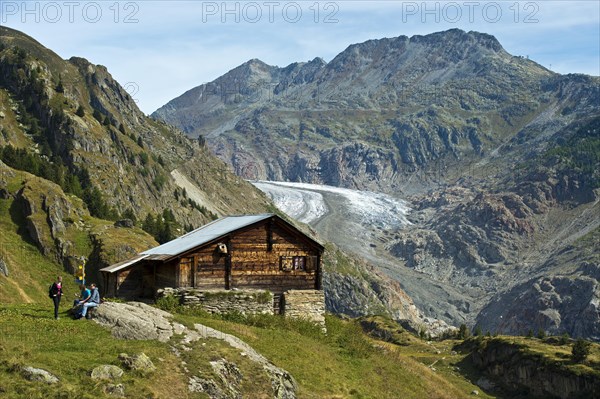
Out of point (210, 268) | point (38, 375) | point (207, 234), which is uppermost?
point (207, 234)

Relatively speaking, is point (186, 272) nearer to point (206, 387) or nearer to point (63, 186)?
point (206, 387)

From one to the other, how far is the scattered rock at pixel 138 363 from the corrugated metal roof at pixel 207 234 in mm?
15973

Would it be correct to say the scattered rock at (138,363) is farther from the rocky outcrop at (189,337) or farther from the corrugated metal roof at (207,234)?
the corrugated metal roof at (207,234)

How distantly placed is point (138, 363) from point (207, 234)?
66.3ft

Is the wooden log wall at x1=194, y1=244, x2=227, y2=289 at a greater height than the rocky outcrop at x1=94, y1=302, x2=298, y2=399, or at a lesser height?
greater

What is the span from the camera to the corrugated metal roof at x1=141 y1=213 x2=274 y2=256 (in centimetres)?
4250

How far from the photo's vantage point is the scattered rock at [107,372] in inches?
928

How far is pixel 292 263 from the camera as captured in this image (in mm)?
44531

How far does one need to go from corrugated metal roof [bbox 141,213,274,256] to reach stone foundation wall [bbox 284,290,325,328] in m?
4.85

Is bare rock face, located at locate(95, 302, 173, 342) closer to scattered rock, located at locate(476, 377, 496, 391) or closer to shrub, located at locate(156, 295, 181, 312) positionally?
shrub, located at locate(156, 295, 181, 312)

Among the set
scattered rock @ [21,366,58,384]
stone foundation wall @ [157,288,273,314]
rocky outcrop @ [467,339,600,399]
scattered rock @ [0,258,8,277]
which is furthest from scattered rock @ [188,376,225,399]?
rocky outcrop @ [467,339,600,399]

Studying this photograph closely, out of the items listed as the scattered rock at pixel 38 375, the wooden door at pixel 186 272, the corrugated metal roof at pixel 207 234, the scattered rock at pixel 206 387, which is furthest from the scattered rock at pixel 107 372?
the corrugated metal roof at pixel 207 234

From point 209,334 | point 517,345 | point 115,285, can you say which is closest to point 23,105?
point 517,345

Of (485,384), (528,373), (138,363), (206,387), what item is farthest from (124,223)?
(138,363)
